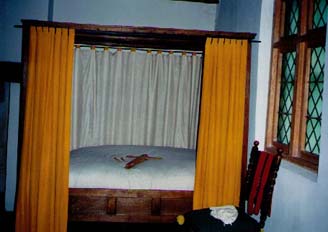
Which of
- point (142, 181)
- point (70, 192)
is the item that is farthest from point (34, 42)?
point (142, 181)

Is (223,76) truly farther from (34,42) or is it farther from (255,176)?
(34,42)

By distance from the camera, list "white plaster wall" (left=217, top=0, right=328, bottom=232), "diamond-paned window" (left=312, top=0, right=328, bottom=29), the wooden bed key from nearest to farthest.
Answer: "white plaster wall" (left=217, top=0, right=328, bottom=232)
"diamond-paned window" (left=312, top=0, right=328, bottom=29)
the wooden bed key

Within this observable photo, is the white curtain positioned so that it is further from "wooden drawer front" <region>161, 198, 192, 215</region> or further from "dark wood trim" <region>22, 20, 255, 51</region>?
"wooden drawer front" <region>161, 198, 192, 215</region>

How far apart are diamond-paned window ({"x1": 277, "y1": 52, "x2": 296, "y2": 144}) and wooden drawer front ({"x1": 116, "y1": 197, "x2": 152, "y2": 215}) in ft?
5.11

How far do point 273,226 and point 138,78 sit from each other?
10.6ft

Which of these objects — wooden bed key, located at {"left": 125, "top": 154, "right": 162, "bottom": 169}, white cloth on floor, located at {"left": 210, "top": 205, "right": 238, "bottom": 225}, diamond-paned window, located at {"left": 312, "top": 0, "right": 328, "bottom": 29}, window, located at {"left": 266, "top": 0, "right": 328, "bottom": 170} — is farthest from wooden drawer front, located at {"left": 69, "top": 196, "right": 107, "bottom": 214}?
diamond-paned window, located at {"left": 312, "top": 0, "right": 328, "bottom": 29}

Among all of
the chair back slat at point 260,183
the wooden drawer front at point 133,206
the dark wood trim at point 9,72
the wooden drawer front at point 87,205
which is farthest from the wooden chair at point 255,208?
the dark wood trim at point 9,72

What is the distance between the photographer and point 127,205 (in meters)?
3.47

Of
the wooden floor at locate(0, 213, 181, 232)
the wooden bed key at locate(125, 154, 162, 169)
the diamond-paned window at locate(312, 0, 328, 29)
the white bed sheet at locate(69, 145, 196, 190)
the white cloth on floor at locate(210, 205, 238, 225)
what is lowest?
the wooden floor at locate(0, 213, 181, 232)

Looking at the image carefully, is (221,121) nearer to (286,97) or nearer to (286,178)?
(286,97)

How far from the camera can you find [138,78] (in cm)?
537

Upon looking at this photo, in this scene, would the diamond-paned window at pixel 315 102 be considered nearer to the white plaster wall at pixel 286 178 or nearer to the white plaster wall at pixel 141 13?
the white plaster wall at pixel 286 178

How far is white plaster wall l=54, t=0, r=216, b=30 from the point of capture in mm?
5105

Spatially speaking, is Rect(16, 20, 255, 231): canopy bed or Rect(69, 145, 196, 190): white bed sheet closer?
Rect(16, 20, 255, 231): canopy bed
